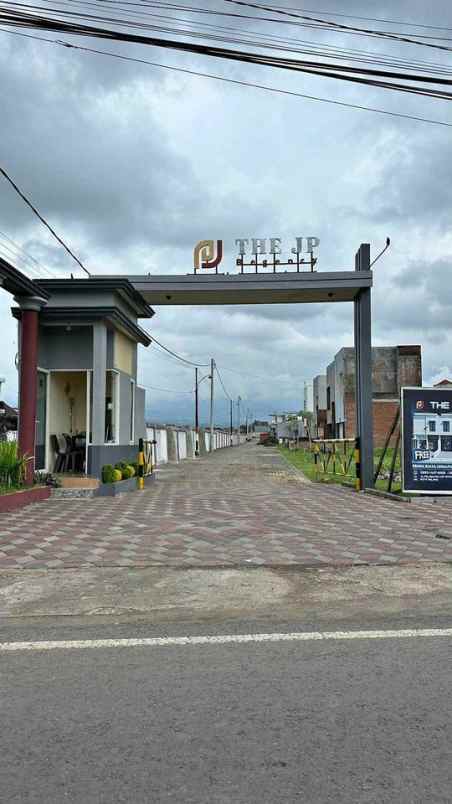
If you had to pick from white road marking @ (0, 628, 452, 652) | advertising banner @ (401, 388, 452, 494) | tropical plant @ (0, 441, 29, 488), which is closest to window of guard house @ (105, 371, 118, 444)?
tropical plant @ (0, 441, 29, 488)

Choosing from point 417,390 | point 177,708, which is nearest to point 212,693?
point 177,708

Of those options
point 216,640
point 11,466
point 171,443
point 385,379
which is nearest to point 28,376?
point 11,466

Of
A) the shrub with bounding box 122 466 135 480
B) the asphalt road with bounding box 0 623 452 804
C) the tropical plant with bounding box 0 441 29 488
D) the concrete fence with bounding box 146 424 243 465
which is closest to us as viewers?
the asphalt road with bounding box 0 623 452 804

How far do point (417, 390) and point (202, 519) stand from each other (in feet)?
22.4

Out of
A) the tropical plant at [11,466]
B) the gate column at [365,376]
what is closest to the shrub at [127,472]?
the tropical plant at [11,466]

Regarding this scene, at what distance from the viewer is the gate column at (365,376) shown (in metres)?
17.5

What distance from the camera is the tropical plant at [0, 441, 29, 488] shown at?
42.3 feet

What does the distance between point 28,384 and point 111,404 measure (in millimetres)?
3104

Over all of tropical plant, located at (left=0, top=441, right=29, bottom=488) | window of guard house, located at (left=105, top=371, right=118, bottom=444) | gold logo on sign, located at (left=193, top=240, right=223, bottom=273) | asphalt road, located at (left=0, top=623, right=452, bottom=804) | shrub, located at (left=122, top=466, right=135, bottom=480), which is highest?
gold logo on sign, located at (left=193, top=240, right=223, bottom=273)

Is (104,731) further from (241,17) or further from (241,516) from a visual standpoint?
(241,17)

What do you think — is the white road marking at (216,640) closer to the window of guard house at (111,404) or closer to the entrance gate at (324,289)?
the window of guard house at (111,404)

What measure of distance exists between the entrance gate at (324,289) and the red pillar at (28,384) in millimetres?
3937

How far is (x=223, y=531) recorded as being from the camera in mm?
9977

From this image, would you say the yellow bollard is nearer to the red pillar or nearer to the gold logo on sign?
the red pillar
